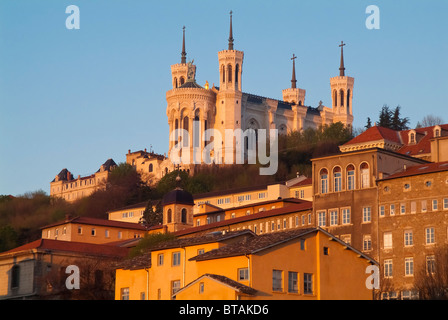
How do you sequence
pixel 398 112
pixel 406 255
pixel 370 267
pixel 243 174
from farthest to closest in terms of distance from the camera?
pixel 243 174 → pixel 398 112 → pixel 406 255 → pixel 370 267

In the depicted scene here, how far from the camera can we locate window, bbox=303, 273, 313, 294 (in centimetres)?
5216

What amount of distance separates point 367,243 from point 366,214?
2150 millimetres

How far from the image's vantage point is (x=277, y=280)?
167 ft

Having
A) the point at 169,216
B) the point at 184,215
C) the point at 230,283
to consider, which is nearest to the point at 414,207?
the point at 230,283

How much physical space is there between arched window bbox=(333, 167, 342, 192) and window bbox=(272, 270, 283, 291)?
88.0 ft

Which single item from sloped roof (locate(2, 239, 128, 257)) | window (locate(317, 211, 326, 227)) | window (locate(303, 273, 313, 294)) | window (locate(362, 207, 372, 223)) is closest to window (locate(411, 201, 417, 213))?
window (locate(362, 207, 372, 223))

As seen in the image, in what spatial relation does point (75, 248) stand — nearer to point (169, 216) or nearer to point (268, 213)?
point (268, 213)

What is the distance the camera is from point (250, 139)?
149625 mm

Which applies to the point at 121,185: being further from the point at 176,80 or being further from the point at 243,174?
the point at 176,80

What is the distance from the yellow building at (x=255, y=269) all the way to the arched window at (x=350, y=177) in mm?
19843

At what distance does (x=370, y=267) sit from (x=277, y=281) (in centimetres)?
695
